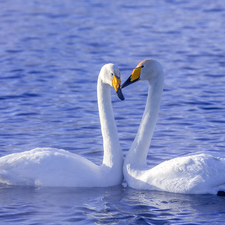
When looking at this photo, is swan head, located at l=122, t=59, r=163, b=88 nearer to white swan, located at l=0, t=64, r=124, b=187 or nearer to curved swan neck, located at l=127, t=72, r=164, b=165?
curved swan neck, located at l=127, t=72, r=164, b=165

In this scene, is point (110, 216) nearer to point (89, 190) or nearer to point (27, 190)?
point (89, 190)

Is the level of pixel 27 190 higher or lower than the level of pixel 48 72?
lower

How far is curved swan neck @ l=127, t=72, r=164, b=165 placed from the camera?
351 inches

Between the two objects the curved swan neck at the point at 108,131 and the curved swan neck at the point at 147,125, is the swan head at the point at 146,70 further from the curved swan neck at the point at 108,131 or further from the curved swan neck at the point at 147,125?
the curved swan neck at the point at 108,131

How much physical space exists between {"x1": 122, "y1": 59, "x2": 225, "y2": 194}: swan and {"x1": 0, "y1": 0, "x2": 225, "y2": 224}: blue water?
6.9 inches

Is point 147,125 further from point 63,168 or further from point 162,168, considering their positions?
point 63,168

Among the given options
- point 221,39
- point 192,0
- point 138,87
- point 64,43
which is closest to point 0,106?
point 138,87

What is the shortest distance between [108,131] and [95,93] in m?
6.17

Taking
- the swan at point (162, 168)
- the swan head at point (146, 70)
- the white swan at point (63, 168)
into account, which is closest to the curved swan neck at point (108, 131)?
the white swan at point (63, 168)

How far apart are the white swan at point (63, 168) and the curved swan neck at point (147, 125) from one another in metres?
0.34

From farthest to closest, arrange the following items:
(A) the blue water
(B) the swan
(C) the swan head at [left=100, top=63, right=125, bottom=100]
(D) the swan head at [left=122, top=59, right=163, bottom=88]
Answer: (D) the swan head at [left=122, top=59, right=163, bottom=88] < (C) the swan head at [left=100, top=63, right=125, bottom=100] < (B) the swan < (A) the blue water

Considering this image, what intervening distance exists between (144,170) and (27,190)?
2.00 metres

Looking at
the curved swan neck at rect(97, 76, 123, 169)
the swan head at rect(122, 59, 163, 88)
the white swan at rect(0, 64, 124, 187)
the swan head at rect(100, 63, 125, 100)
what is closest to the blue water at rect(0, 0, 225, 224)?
the white swan at rect(0, 64, 124, 187)

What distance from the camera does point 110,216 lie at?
7.66 m
